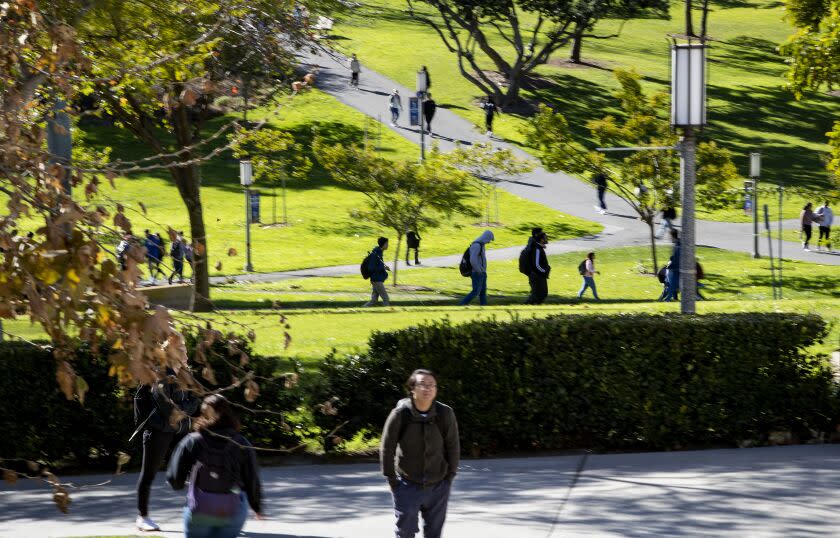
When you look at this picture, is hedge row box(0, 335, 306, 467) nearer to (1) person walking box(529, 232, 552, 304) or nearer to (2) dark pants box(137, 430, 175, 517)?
(2) dark pants box(137, 430, 175, 517)

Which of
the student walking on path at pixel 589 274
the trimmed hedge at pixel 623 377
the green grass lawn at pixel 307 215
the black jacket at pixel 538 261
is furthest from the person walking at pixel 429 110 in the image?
the trimmed hedge at pixel 623 377

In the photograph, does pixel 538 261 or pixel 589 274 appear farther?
pixel 589 274

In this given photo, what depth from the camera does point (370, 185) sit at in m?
32.9

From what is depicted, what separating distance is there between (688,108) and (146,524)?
6.73m

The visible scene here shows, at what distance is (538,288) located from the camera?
81.3 feet

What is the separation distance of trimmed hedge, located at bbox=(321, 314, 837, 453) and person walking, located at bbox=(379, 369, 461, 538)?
4.20 metres

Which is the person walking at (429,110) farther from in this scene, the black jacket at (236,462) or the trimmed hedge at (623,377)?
the black jacket at (236,462)

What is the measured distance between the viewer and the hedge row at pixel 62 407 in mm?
11703

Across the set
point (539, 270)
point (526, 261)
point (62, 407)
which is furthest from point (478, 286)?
point (62, 407)

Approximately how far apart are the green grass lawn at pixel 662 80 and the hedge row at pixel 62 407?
1395 inches

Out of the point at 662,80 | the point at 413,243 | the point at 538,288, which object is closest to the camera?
the point at 538,288

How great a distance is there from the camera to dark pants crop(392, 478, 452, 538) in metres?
7.58

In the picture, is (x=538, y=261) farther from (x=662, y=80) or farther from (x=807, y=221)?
Answer: (x=662, y=80)

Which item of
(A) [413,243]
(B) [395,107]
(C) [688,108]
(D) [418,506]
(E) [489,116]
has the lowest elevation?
(A) [413,243]
